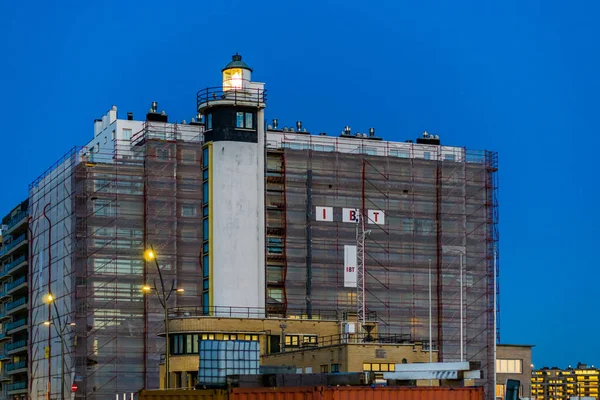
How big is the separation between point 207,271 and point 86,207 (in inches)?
531

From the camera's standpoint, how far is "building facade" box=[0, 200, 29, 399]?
429 ft

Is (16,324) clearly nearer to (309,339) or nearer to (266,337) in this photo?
(266,337)

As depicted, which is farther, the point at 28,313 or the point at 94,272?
the point at 28,313

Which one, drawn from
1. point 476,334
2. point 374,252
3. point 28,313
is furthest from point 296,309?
point 28,313

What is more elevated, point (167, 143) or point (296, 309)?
point (167, 143)

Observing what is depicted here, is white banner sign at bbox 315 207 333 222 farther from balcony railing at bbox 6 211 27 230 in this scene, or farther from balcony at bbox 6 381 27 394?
balcony at bbox 6 381 27 394

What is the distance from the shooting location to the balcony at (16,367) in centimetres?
12919

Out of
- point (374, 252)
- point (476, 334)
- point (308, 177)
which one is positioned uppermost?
point (308, 177)

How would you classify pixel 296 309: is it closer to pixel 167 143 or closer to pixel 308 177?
pixel 308 177

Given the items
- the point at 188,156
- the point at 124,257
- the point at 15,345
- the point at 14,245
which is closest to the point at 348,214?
the point at 188,156

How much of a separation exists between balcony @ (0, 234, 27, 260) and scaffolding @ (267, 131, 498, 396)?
3565 cm

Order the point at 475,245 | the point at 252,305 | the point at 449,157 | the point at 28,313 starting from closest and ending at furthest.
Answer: the point at 252,305 → the point at 475,245 → the point at 28,313 → the point at 449,157

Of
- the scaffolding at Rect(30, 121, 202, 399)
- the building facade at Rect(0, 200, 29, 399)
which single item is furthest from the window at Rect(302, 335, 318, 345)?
the building facade at Rect(0, 200, 29, 399)

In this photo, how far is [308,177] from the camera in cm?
11175
